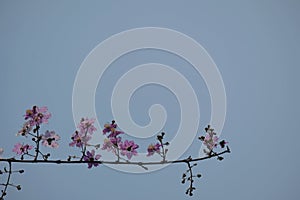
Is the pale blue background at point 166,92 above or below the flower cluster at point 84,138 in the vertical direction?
above

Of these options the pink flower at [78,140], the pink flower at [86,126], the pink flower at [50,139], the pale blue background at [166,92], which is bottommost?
the pink flower at [50,139]

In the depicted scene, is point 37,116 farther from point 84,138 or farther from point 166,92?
point 166,92

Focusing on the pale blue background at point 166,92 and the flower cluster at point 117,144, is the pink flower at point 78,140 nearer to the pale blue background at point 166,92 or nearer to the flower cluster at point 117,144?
the flower cluster at point 117,144

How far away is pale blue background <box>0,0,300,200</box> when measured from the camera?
1.98m

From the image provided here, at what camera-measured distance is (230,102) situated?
80.0 inches

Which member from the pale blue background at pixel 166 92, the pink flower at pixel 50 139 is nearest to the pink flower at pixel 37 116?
the pink flower at pixel 50 139

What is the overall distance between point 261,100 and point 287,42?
36 cm

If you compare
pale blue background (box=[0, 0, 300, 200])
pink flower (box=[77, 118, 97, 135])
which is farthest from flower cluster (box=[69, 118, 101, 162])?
pale blue background (box=[0, 0, 300, 200])

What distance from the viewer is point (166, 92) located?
2.00m

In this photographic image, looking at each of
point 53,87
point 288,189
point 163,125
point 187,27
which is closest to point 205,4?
point 187,27

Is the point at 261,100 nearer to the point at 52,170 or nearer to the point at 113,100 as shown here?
the point at 113,100

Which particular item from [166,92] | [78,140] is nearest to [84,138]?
[78,140]

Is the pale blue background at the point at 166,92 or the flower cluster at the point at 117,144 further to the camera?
the pale blue background at the point at 166,92

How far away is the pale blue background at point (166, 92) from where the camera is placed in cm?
198
